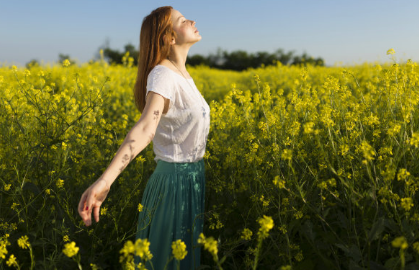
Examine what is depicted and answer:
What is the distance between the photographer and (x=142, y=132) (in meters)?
1.62

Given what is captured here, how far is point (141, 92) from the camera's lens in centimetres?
210

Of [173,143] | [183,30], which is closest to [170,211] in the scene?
[173,143]

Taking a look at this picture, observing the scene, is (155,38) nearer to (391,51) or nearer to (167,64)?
(167,64)

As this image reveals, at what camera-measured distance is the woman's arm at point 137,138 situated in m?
1.53

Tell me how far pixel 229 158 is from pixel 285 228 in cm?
75

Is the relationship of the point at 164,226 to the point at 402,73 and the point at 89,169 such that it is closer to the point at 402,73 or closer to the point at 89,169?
the point at 89,169

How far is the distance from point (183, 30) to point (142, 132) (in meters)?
0.68

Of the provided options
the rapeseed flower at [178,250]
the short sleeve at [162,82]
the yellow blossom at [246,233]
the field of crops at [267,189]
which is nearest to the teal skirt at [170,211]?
the field of crops at [267,189]

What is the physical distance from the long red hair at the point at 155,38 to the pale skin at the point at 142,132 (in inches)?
1.5

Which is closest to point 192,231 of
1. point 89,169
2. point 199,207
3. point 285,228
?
point 199,207

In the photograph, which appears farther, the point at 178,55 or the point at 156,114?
the point at 178,55

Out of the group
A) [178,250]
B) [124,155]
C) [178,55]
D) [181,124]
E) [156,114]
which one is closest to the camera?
[178,250]

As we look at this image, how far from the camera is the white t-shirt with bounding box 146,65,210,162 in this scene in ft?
6.15

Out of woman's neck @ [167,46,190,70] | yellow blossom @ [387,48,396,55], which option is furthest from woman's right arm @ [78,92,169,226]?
yellow blossom @ [387,48,396,55]
